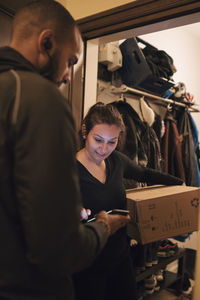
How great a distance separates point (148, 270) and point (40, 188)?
Answer: 5.94 ft

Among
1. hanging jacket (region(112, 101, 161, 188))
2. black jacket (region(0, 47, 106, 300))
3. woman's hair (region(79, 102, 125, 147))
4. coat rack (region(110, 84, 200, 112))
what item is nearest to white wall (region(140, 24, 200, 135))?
coat rack (region(110, 84, 200, 112))

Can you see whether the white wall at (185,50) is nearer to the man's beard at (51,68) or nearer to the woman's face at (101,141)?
the woman's face at (101,141)

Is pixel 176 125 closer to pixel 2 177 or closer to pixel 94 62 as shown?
pixel 94 62

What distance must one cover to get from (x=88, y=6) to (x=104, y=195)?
1.13m

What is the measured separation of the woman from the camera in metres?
1.21

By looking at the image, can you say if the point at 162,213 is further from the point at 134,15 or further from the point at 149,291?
the point at 149,291

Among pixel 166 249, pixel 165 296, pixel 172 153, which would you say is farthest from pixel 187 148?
pixel 165 296

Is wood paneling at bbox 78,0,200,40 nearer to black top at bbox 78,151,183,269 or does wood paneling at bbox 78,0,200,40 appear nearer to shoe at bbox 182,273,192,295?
black top at bbox 78,151,183,269

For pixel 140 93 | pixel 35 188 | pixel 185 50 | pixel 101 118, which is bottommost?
pixel 35 188

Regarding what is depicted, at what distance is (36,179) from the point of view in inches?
20.6

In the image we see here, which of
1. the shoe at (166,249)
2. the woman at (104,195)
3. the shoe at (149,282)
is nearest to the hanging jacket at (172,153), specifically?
the shoe at (166,249)

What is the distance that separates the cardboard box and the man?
69 cm

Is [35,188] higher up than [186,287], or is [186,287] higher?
[35,188]

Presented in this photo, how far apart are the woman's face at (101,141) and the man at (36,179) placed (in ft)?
2.44
